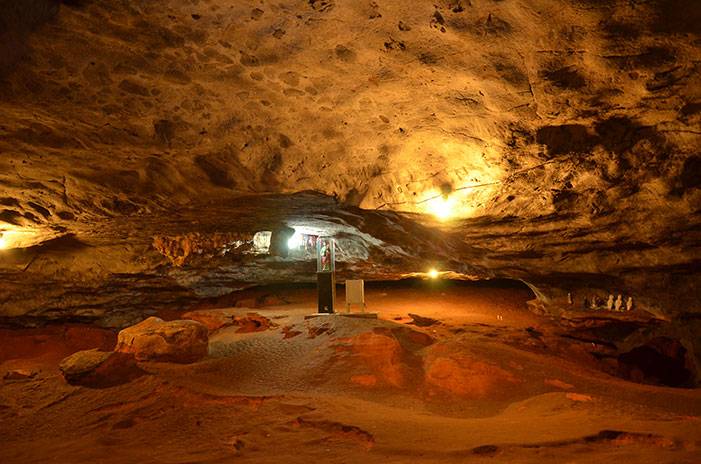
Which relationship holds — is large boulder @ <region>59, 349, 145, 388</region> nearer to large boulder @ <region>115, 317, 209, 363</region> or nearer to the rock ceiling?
large boulder @ <region>115, 317, 209, 363</region>

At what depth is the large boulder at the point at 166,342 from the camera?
6.51 metres

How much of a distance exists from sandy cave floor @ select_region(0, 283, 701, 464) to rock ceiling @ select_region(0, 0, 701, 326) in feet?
6.81

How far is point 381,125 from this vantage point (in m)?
5.12

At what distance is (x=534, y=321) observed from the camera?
1094 centimetres

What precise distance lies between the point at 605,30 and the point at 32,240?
9869mm

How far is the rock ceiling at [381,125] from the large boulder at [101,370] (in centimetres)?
238

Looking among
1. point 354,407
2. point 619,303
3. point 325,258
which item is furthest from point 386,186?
point 619,303

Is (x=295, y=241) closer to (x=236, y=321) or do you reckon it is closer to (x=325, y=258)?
(x=325, y=258)

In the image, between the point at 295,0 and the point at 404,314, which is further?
the point at 404,314

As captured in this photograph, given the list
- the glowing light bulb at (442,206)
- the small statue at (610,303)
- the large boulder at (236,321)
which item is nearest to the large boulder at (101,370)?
the large boulder at (236,321)

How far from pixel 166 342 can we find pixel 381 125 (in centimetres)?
466

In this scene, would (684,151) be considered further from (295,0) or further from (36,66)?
(36,66)

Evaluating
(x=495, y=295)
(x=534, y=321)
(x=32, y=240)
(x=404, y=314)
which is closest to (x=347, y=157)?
(x=404, y=314)

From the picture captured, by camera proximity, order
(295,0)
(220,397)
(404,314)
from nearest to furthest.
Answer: (295,0), (220,397), (404,314)
